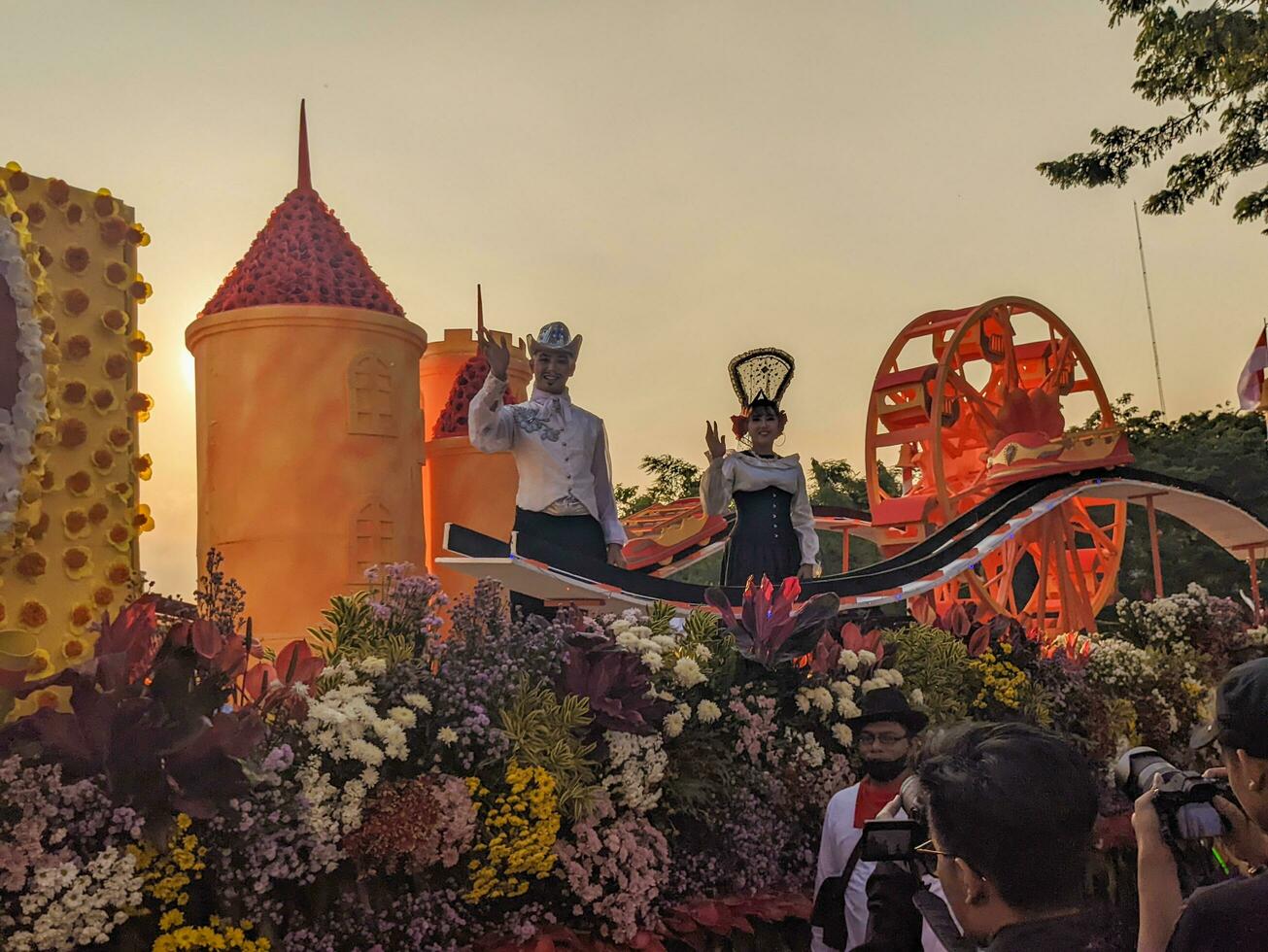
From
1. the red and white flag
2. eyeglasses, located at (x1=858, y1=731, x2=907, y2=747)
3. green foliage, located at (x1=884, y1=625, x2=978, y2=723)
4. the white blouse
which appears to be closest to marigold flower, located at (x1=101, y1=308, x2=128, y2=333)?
the white blouse

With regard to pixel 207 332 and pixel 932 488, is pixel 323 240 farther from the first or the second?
pixel 932 488

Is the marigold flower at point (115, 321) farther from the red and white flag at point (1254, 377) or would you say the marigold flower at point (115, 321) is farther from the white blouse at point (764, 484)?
the red and white flag at point (1254, 377)

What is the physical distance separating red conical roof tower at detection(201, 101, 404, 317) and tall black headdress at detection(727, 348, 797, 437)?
3821mm

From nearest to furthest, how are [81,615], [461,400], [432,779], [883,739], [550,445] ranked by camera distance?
[432,779] → [883,739] → [81,615] → [550,445] → [461,400]

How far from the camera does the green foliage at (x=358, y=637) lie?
373cm

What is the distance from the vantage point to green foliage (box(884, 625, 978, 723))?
5.23 metres

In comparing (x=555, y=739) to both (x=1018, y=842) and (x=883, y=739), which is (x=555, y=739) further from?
(x=1018, y=842)

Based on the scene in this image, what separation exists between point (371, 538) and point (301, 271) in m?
2.19

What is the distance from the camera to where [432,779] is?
11.1 ft

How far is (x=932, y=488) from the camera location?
44.4ft

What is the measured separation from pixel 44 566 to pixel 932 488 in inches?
395

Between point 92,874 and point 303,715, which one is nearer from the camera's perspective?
point 92,874

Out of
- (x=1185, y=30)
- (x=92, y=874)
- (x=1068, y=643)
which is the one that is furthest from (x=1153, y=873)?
(x=1185, y=30)

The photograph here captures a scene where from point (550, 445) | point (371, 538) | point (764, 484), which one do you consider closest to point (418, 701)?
point (550, 445)
